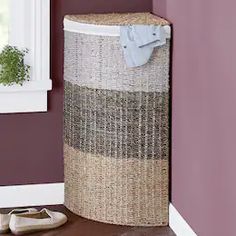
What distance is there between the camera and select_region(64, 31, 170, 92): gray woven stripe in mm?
3135

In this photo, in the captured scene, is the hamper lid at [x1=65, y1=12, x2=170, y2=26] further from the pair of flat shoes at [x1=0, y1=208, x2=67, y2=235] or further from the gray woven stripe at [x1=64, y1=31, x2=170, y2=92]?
the pair of flat shoes at [x1=0, y1=208, x2=67, y2=235]

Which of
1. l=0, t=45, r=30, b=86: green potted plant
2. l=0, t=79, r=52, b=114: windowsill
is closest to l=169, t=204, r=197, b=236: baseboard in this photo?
l=0, t=79, r=52, b=114: windowsill

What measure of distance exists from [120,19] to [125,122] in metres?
0.46

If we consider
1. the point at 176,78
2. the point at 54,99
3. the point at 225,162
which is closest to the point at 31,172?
the point at 54,99

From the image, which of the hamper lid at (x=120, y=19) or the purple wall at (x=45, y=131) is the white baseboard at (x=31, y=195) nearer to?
the purple wall at (x=45, y=131)

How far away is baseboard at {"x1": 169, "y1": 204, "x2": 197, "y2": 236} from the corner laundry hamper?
1.6 inches

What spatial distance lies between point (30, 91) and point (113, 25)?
61 centimetres

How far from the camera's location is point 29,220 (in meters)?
3.24

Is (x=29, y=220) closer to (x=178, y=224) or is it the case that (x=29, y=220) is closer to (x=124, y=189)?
(x=124, y=189)

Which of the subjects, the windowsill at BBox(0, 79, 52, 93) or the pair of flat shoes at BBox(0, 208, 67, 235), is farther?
the windowsill at BBox(0, 79, 52, 93)

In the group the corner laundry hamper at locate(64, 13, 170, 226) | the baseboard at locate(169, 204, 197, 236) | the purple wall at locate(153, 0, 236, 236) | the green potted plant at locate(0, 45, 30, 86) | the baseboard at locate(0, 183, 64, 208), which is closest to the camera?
the purple wall at locate(153, 0, 236, 236)

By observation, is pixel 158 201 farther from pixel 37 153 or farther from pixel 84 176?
pixel 37 153

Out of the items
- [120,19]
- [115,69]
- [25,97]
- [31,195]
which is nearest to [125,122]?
[115,69]

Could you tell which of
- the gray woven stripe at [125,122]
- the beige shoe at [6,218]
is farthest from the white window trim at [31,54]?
the beige shoe at [6,218]
